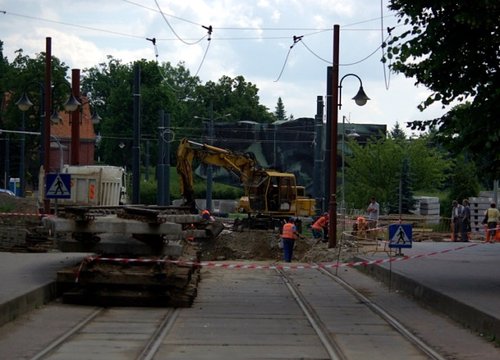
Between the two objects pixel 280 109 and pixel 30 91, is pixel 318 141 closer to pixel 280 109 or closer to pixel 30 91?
pixel 30 91

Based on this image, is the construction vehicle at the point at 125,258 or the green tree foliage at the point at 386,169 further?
the green tree foliage at the point at 386,169

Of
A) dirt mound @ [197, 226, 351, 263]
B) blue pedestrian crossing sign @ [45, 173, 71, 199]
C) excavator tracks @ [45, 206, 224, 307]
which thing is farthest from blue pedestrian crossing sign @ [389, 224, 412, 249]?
dirt mound @ [197, 226, 351, 263]

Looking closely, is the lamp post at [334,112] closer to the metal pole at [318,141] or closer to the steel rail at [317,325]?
the steel rail at [317,325]

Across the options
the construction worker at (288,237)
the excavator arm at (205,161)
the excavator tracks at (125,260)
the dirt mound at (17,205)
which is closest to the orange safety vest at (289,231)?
the construction worker at (288,237)

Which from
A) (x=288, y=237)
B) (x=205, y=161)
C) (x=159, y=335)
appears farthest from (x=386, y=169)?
(x=159, y=335)

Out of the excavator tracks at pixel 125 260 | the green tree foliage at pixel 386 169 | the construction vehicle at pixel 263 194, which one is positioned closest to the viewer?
the excavator tracks at pixel 125 260

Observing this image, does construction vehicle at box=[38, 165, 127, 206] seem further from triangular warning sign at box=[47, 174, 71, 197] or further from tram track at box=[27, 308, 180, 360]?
tram track at box=[27, 308, 180, 360]

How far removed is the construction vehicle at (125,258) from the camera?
51.4 ft

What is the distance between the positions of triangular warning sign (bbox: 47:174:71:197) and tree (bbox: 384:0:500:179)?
34.1ft

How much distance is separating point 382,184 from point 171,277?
5446 centimetres

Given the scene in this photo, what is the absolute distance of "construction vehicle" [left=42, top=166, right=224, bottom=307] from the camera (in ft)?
51.4

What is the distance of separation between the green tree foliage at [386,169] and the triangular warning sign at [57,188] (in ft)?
145

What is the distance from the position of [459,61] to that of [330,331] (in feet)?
18.9

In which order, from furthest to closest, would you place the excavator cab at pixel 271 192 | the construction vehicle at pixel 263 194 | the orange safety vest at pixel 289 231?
the excavator cab at pixel 271 192, the construction vehicle at pixel 263 194, the orange safety vest at pixel 289 231
